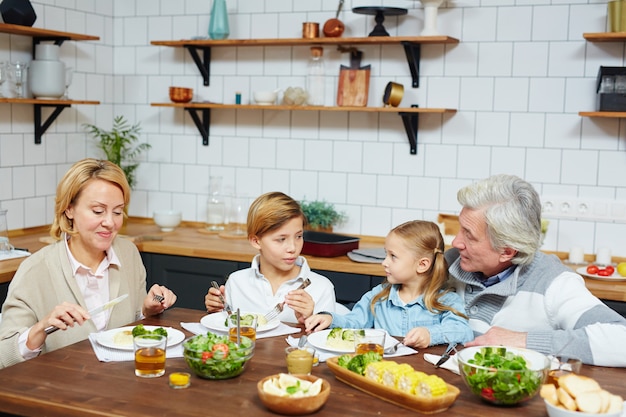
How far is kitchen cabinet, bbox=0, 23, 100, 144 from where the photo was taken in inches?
165

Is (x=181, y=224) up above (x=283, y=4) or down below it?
below

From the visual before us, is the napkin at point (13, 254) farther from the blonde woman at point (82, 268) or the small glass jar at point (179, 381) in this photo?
the small glass jar at point (179, 381)

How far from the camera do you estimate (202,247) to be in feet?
14.0

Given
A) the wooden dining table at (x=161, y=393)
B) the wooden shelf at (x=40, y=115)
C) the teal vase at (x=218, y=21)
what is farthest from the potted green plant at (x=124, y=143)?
the wooden dining table at (x=161, y=393)

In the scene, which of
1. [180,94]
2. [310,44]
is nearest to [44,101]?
[180,94]

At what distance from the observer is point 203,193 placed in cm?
496

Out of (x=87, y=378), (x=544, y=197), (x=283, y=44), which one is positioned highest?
(x=283, y=44)

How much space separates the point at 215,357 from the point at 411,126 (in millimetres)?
2484

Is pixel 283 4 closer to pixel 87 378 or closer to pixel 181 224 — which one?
pixel 181 224

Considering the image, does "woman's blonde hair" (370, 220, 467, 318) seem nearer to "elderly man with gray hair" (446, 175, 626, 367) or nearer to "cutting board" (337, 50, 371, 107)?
"elderly man with gray hair" (446, 175, 626, 367)

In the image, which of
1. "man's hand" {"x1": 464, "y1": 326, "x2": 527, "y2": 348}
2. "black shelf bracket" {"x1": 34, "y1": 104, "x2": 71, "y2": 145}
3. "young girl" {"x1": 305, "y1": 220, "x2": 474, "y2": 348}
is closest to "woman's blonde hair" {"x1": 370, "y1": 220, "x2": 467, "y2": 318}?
"young girl" {"x1": 305, "y1": 220, "x2": 474, "y2": 348}

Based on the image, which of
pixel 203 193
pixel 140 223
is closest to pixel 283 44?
pixel 203 193

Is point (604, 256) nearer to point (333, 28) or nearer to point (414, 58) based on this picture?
point (414, 58)

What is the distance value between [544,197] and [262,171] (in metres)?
1.60
